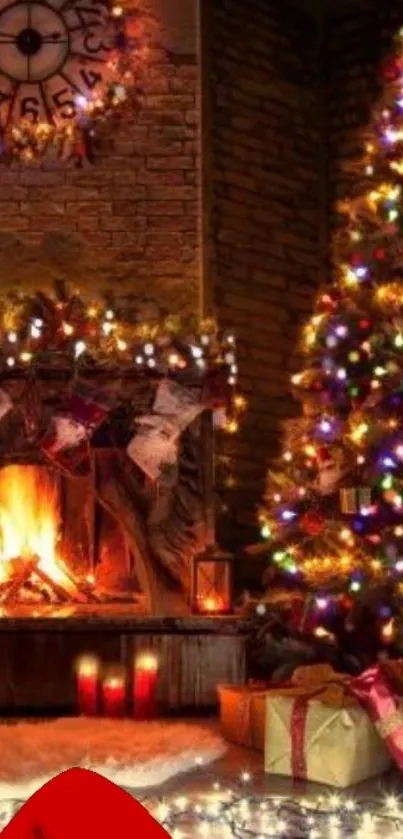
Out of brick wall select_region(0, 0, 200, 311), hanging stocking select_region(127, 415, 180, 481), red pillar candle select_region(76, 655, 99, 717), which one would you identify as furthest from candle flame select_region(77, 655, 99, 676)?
brick wall select_region(0, 0, 200, 311)

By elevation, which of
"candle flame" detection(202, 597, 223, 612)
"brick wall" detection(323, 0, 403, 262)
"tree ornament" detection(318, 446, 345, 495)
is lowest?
"candle flame" detection(202, 597, 223, 612)

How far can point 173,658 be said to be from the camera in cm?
469

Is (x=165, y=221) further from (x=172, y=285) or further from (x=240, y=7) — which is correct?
(x=240, y=7)

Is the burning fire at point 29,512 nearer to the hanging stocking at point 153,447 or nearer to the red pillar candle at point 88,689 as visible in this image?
the hanging stocking at point 153,447

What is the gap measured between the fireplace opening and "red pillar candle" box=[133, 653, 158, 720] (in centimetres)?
60

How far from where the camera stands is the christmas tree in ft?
14.1

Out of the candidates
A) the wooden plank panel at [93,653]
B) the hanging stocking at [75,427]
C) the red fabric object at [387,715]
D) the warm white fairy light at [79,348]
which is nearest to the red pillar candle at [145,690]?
the wooden plank panel at [93,653]

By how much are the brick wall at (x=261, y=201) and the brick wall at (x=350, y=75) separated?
0.34ft

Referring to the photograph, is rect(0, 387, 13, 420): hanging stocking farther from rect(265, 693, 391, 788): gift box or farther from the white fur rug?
rect(265, 693, 391, 788): gift box

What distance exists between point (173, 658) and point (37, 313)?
1.82 meters

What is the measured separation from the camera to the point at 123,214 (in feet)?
18.6

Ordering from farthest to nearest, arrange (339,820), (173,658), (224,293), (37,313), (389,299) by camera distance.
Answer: (224,293) → (37,313) → (173,658) → (389,299) → (339,820)

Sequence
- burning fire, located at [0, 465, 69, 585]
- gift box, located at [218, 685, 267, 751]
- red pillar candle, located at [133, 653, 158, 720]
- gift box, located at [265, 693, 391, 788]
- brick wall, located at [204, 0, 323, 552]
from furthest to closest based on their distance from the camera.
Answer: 1. brick wall, located at [204, 0, 323, 552]
2. burning fire, located at [0, 465, 69, 585]
3. red pillar candle, located at [133, 653, 158, 720]
4. gift box, located at [218, 685, 267, 751]
5. gift box, located at [265, 693, 391, 788]

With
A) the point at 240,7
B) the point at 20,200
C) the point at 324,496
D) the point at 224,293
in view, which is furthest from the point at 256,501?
the point at 240,7
